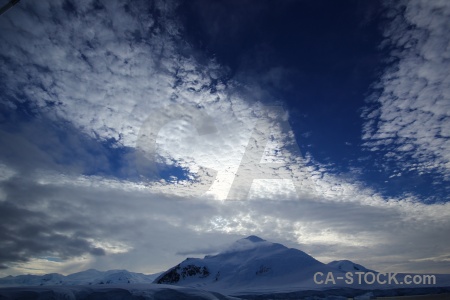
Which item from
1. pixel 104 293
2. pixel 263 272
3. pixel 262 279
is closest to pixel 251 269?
pixel 263 272

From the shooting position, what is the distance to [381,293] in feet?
164

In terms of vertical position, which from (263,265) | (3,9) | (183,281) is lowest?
(183,281)

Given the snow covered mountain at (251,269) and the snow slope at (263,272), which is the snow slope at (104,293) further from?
the snow covered mountain at (251,269)

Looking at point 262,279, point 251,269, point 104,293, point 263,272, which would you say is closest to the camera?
point 104,293

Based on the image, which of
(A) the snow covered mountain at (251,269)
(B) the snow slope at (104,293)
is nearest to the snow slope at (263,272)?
(A) the snow covered mountain at (251,269)

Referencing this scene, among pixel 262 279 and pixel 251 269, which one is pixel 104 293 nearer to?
pixel 262 279

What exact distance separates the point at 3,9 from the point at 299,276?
76067mm

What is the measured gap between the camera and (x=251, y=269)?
275ft

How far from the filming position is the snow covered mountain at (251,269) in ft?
231

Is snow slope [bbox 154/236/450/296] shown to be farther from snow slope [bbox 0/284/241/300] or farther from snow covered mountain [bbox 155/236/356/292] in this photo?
snow slope [bbox 0/284/241/300]

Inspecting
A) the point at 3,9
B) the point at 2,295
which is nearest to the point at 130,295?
the point at 2,295

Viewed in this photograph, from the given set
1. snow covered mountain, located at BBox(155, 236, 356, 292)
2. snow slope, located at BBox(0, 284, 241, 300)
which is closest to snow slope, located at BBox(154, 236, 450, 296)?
snow covered mountain, located at BBox(155, 236, 356, 292)

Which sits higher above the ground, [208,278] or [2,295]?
[2,295]

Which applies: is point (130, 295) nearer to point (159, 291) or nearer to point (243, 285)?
point (159, 291)
